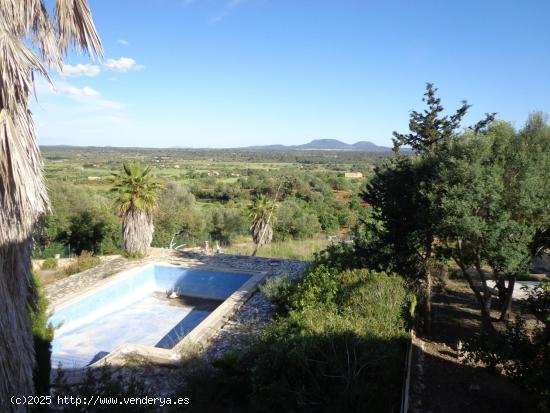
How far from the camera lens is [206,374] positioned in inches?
237

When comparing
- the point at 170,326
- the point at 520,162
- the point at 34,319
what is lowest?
the point at 170,326

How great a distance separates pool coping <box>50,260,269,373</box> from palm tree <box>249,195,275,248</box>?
17.4ft

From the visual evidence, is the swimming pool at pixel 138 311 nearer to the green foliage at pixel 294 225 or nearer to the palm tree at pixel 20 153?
the palm tree at pixel 20 153

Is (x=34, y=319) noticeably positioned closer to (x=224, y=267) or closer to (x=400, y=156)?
(x=400, y=156)

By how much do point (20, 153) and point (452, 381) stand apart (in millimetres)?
7027

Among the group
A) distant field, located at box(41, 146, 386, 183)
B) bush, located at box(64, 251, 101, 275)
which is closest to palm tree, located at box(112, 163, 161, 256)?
bush, located at box(64, 251, 101, 275)

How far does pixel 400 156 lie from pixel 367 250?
2.39m

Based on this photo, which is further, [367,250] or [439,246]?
[367,250]

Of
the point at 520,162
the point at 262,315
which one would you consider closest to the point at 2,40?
the point at 520,162

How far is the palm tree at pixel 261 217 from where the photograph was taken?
18.9 metres

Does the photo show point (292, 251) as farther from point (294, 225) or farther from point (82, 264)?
point (294, 225)

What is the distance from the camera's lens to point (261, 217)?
18.9m

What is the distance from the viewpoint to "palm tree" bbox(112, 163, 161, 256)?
13852 millimetres

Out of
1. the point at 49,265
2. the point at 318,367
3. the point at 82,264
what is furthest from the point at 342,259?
the point at 49,265
